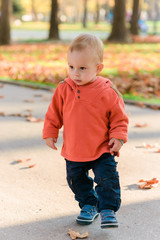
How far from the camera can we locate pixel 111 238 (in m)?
2.96

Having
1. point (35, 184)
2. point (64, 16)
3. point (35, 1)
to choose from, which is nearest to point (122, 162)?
point (35, 184)

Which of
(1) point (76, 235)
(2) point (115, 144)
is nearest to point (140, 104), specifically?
(2) point (115, 144)

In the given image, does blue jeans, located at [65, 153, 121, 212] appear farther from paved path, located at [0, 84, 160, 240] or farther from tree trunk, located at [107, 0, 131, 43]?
tree trunk, located at [107, 0, 131, 43]

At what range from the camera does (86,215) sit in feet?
10.3

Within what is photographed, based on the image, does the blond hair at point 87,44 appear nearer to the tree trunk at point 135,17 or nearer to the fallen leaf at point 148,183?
the fallen leaf at point 148,183

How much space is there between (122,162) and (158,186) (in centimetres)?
74

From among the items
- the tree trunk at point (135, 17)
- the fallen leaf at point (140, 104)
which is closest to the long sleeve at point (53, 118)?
the fallen leaf at point (140, 104)

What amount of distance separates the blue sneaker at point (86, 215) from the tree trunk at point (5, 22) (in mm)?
19435

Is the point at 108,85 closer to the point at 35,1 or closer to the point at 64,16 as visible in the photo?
the point at 35,1

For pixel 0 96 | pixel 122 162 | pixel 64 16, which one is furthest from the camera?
pixel 64 16

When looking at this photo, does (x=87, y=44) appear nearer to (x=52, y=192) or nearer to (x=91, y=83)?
(x=91, y=83)

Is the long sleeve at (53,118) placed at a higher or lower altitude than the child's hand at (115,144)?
higher

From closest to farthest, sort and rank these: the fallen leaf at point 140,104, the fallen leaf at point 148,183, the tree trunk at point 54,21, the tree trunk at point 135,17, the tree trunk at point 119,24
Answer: the fallen leaf at point 148,183 < the fallen leaf at point 140,104 < the tree trunk at point 119,24 < the tree trunk at point 54,21 < the tree trunk at point 135,17

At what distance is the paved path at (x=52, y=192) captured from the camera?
307cm
